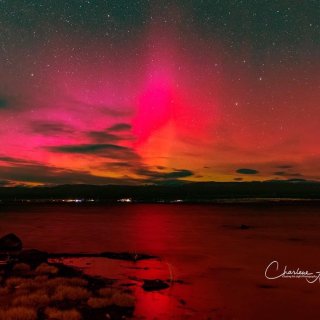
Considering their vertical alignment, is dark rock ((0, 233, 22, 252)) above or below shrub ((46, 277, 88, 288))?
above

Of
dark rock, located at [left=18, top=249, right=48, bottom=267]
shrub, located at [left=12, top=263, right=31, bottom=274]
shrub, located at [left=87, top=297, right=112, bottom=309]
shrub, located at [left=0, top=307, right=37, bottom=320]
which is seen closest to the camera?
shrub, located at [left=0, top=307, right=37, bottom=320]

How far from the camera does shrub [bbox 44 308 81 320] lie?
1551cm

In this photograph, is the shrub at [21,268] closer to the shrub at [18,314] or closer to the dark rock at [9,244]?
the dark rock at [9,244]

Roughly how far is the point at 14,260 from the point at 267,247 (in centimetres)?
2820

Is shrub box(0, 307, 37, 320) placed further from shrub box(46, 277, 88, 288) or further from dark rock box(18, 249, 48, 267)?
dark rock box(18, 249, 48, 267)

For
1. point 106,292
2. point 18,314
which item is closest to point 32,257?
point 106,292

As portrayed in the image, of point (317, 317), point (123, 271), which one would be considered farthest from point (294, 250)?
point (317, 317)

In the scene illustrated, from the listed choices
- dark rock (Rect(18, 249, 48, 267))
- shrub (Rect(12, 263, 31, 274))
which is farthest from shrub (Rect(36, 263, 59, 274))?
dark rock (Rect(18, 249, 48, 267))

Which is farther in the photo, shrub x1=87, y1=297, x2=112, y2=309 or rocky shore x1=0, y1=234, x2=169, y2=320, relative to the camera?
shrub x1=87, y1=297, x2=112, y2=309
